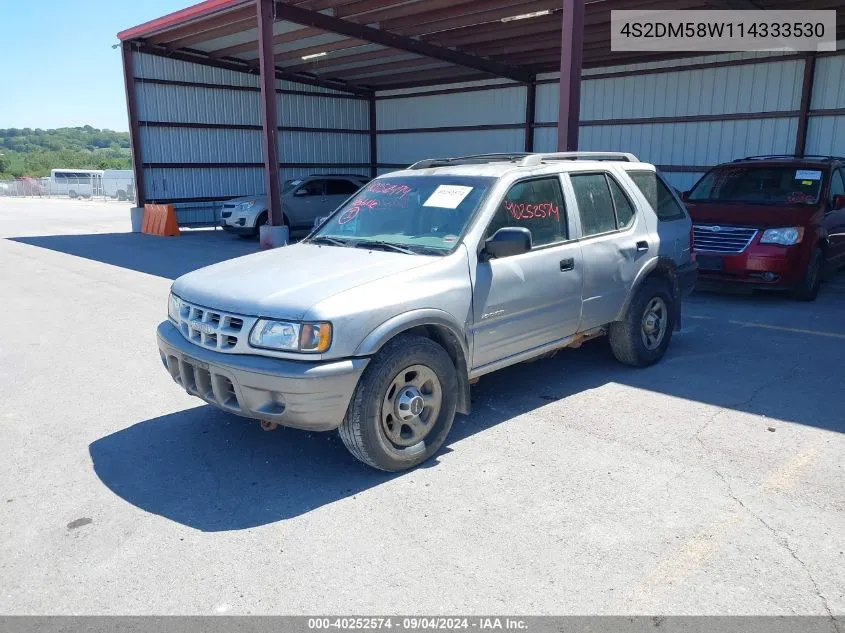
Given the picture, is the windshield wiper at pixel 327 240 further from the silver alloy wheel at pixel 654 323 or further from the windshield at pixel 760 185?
the windshield at pixel 760 185

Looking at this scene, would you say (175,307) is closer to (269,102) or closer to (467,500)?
(467,500)

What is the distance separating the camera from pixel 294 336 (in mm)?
3707

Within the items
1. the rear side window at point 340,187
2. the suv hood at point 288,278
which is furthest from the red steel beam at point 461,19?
the suv hood at point 288,278

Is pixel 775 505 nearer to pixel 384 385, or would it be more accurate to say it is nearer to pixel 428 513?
pixel 428 513

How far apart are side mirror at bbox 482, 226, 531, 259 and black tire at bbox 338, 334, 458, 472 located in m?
0.75

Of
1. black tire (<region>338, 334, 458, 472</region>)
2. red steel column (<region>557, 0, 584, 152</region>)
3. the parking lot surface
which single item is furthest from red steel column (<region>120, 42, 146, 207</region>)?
black tire (<region>338, 334, 458, 472</region>)

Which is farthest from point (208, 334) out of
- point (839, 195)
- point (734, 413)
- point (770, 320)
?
point (839, 195)

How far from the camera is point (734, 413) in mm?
5055

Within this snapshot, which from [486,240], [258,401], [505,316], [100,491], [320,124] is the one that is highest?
[320,124]

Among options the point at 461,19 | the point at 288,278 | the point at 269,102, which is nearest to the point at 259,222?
the point at 269,102

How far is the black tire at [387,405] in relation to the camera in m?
3.87

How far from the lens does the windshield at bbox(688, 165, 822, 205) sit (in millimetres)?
9453

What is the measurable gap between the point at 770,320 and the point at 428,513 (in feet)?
20.0

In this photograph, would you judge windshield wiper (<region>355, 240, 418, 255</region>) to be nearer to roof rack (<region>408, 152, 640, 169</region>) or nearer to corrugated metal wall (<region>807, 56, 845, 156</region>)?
roof rack (<region>408, 152, 640, 169</region>)
